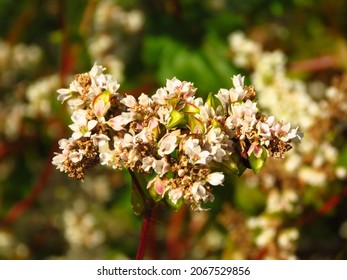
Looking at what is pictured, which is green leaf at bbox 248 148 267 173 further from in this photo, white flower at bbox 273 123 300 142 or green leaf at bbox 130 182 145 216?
green leaf at bbox 130 182 145 216

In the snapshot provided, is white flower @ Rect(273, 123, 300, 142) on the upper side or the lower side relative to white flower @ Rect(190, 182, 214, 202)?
upper

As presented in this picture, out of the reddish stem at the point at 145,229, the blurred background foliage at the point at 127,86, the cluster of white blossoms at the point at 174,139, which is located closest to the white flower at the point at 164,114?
the cluster of white blossoms at the point at 174,139

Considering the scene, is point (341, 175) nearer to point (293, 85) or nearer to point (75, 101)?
point (293, 85)

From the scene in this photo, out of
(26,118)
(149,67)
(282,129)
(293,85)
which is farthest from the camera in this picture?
(26,118)

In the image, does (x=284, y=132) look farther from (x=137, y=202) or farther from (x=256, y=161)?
(x=137, y=202)

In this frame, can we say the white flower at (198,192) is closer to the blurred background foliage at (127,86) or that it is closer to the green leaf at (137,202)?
the green leaf at (137,202)

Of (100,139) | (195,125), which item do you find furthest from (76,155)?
(195,125)

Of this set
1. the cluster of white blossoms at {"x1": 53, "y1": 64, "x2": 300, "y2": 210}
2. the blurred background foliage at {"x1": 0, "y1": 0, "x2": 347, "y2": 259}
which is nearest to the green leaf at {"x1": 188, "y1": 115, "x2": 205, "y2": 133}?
the cluster of white blossoms at {"x1": 53, "y1": 64, "x2": 300, "y2": 210}

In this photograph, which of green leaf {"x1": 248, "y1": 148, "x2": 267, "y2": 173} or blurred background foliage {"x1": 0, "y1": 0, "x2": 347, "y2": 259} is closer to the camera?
green leaf {"x1": 248, "y1": 148, "x2": 267, "y2": 173}
